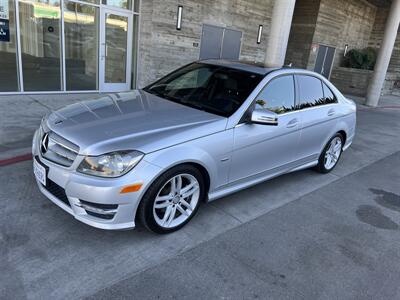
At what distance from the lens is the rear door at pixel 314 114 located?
4371mm

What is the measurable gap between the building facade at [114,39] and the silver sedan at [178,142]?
17.7 feet

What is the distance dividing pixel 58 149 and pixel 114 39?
747 centimetres

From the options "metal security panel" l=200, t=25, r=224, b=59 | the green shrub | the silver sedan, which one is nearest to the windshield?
the silver sedan

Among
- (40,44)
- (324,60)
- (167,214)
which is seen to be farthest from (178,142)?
(324,60)

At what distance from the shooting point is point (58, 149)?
2928 millimetres

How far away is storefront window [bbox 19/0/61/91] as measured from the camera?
Result: 8016 millimetres

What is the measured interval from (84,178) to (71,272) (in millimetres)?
734

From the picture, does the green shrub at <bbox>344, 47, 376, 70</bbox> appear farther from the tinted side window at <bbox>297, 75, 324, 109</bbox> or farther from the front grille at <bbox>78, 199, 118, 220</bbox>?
the front grille at <bbox>78, 199, 118, 220</bbox>

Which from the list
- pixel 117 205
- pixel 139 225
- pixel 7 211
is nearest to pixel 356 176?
pixel 139 225

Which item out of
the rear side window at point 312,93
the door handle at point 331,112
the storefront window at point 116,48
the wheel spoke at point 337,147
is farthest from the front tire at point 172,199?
the storefront window at point 116,48

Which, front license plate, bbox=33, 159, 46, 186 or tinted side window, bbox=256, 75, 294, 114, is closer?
front license plate, bbox=33, 159, 46, 186

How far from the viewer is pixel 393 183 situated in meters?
5.31

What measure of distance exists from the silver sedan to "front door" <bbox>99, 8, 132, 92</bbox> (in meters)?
5.63

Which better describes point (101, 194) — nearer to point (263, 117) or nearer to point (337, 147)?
point (263, 117)
